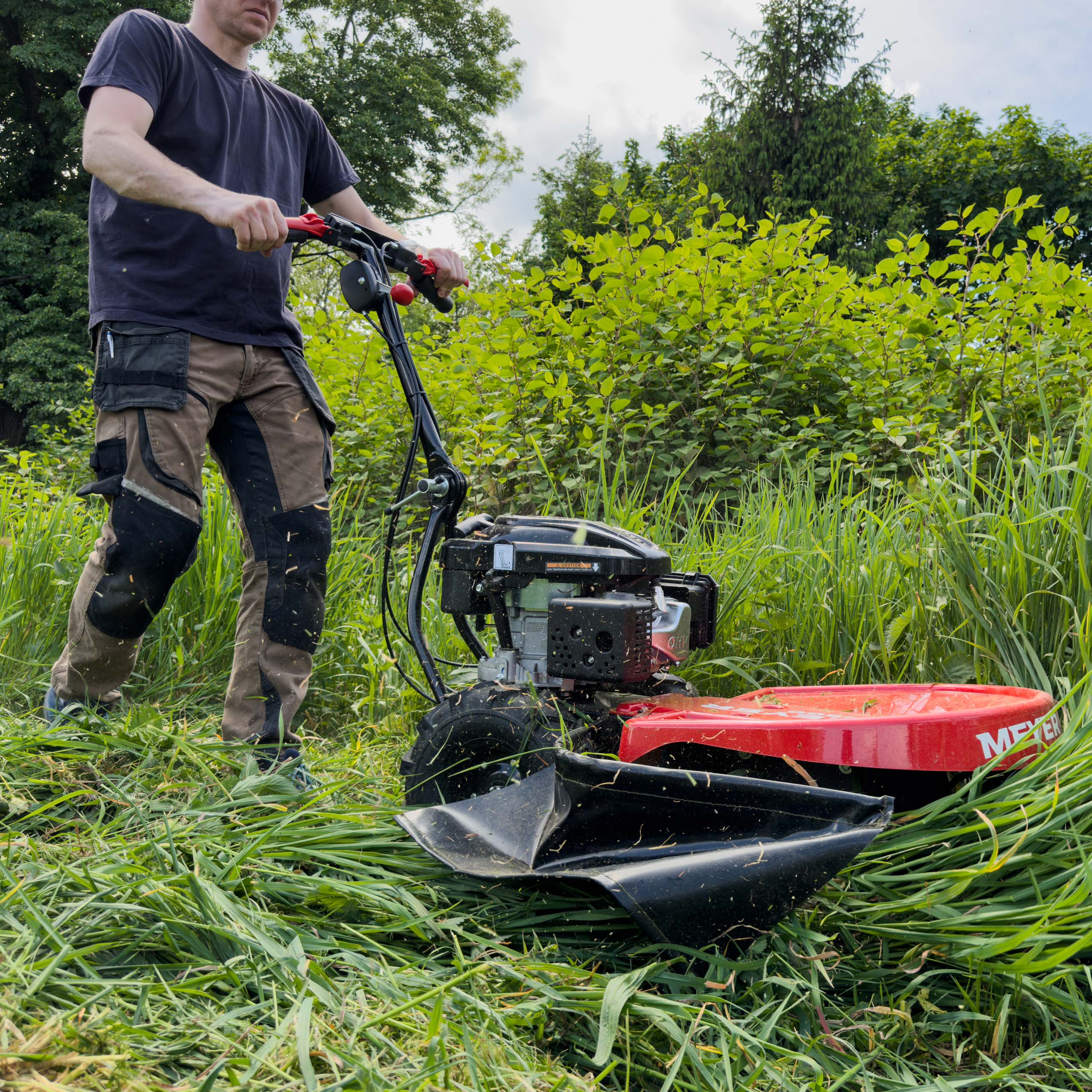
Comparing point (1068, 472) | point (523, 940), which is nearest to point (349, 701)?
point (523, 940)

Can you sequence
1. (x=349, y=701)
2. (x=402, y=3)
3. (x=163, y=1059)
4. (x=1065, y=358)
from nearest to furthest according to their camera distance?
(x=163, y=1059), (x=349, y=701), (x=1065, y=358), (x=402, y=3)

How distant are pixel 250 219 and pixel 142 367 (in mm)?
522

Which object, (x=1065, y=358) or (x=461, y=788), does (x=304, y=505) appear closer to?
(x=461, y=788)

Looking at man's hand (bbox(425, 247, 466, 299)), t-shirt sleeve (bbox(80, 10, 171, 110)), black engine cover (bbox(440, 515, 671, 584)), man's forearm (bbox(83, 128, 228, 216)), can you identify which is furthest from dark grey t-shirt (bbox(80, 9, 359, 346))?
black engine cover (bbox(440, 515, 671, 584))

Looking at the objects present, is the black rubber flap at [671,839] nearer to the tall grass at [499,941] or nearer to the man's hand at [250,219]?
the tall grass at [499,941]

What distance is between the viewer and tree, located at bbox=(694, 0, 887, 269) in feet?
53.6

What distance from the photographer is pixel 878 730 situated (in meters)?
1.59

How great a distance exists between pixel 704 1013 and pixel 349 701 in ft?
6.27

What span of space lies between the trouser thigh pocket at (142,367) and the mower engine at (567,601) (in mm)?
706

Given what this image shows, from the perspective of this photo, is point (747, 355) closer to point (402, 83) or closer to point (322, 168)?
point (322, 168)

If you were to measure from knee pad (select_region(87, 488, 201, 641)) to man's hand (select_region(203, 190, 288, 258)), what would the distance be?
64cm

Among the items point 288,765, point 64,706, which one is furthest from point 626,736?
point 64,706

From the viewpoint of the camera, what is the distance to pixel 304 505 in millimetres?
2369

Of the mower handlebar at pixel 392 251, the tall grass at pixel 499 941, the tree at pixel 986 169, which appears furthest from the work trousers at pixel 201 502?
the tree at pixel 986 169
